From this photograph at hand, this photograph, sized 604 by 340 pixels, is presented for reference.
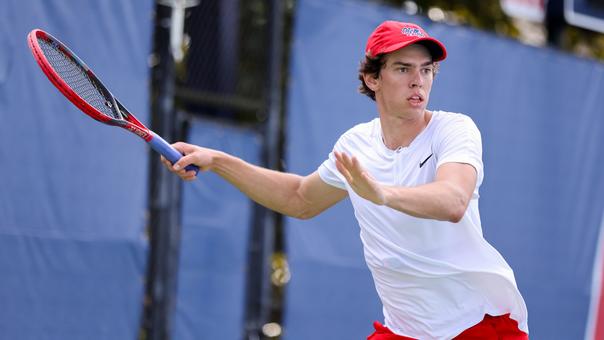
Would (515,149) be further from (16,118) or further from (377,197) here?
(377,197)

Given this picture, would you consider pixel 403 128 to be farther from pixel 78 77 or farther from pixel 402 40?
pixel 78 77

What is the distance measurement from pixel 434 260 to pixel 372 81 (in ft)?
2.65

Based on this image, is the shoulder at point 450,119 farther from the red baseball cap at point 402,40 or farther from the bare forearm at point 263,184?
the bare forearm at point 263,184

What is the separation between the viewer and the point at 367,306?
7.21m

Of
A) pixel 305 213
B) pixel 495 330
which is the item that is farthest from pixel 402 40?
pixel 495 330

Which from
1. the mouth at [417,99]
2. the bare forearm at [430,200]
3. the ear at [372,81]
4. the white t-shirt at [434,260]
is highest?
the ear at [372,81]

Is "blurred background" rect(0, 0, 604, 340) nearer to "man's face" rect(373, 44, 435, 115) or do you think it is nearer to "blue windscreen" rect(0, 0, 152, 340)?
"blue windscreen" rect(0, 0, 152, 340)

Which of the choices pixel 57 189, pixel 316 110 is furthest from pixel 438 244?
pixel 316 110

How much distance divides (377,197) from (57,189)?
3.03m

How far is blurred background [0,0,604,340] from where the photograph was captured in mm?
5750

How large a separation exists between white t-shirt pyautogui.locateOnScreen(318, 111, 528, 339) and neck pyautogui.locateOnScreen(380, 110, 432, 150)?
0.12 feet

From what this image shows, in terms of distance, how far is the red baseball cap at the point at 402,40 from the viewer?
385 centimetres

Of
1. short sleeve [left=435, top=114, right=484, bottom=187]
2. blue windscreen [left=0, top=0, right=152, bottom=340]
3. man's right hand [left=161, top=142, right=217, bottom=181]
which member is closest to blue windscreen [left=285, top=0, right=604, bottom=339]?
blue windscreen [left=0, top=0, right=152, bottom=340]

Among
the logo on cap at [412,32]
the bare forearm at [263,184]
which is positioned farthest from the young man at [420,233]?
the bare forearm at [263,184]
